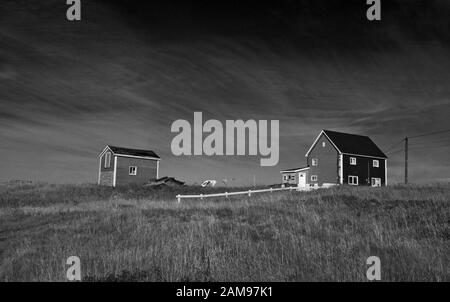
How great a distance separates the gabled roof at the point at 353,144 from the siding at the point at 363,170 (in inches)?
36.4

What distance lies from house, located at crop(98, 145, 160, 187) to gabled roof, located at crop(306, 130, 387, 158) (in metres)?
24.6

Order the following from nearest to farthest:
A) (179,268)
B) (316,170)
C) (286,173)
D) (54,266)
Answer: (179,268)
(54,266)
(316,170)
(286,173)

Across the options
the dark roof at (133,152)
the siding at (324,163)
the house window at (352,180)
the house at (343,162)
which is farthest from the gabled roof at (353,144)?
the dark roof at (133,152)

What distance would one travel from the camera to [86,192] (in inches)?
1624

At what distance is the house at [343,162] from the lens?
1991 inches

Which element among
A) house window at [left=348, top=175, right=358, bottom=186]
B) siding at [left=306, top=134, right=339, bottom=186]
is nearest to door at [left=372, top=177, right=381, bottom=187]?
house window at [left=348, top=175, right=358, bottom=186]

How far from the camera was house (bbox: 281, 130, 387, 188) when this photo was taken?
5056cm

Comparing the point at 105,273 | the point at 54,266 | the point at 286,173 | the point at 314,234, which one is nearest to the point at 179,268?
the point at 105,273

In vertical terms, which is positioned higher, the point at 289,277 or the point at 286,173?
the point at 286,173

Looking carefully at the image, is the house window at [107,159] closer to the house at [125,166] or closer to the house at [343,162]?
the house at [125,166]

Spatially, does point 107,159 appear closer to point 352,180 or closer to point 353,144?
point 352,180

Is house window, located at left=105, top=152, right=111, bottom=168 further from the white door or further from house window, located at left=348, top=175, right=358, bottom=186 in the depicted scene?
house window, located at left=348, top=175, right=358, bottom=186
